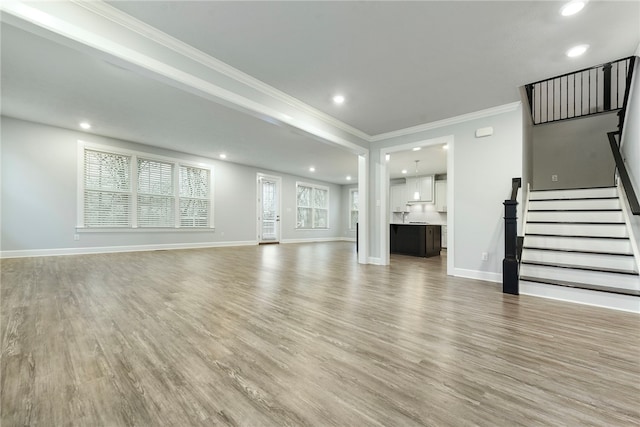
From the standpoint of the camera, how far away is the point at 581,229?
3621 millimetres

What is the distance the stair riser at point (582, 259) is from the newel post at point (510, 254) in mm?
472

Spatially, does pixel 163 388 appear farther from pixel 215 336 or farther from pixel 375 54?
pixel 375 54

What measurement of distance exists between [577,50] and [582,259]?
2.43 meters

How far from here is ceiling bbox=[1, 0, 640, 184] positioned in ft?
7.32

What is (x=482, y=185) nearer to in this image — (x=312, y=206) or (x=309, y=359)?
(x=309, y=359)

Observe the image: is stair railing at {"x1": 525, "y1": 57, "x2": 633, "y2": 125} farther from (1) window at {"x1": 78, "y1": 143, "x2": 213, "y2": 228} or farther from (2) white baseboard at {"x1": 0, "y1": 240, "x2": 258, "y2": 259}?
(2) white baseboard at {"x1": 0, "y1": 240, "x2": 258, "y2": 259}

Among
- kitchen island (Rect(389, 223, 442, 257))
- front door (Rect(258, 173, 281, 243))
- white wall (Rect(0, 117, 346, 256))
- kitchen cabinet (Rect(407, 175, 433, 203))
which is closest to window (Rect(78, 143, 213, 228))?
white wall (Rect(0, 117, 346, 256))

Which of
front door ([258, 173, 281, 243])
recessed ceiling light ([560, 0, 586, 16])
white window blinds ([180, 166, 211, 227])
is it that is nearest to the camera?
recessed ceiling light ([560, 0, 586, 16])

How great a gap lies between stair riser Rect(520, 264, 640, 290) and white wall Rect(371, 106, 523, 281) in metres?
0.50

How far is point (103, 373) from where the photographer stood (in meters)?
1.45

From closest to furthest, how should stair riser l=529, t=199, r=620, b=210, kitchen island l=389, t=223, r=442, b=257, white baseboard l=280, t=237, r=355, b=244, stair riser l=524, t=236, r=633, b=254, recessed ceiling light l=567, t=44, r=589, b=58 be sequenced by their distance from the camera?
recessed ceiling light l=567, t=44, r=589, b=58, stair riser l=524, t=236, r=633, b=254, stair riser l=529, t=199, r=620, b=210, kitchen island l=389, t=223, r=442, b=257, white baseboard l=280, t=237, r=355, b=244

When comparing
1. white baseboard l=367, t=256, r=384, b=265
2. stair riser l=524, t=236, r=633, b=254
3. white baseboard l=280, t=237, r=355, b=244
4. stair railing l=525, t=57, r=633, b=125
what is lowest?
white baseboard l=280, t=237, r=355, b=244

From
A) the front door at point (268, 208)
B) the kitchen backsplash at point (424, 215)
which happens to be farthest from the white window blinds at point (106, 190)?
the kitchen backsplash at point (424, 215)

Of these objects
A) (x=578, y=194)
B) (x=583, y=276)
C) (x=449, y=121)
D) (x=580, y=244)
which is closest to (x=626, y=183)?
(x=580, y=244)
